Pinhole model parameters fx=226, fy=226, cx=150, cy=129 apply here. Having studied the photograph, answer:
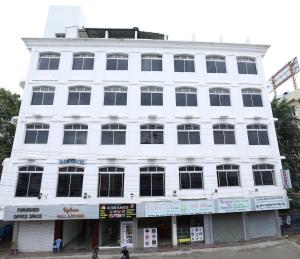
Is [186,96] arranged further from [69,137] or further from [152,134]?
[69,137]

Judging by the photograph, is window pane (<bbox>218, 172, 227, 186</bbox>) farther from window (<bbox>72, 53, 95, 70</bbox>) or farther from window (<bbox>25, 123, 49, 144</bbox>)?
window (<bbox>72, 53, 95, 70</bbox>)

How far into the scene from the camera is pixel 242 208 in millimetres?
17078

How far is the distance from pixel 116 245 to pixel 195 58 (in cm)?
1720

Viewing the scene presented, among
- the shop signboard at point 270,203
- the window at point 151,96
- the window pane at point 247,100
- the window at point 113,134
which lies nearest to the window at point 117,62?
the window at point 151,96

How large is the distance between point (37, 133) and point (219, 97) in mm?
15645

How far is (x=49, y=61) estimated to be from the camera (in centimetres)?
2030

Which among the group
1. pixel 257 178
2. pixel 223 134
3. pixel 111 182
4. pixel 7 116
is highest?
pixel 7 116

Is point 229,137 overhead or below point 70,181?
overhead

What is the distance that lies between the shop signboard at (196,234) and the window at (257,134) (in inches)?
325

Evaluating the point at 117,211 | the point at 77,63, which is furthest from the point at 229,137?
the point at 77,63

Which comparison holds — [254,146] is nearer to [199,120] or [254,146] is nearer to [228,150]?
[228,150]

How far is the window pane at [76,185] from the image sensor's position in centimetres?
1694

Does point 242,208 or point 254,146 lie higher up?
point 254,146

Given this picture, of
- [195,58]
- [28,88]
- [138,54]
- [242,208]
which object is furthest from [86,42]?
[242,208]
